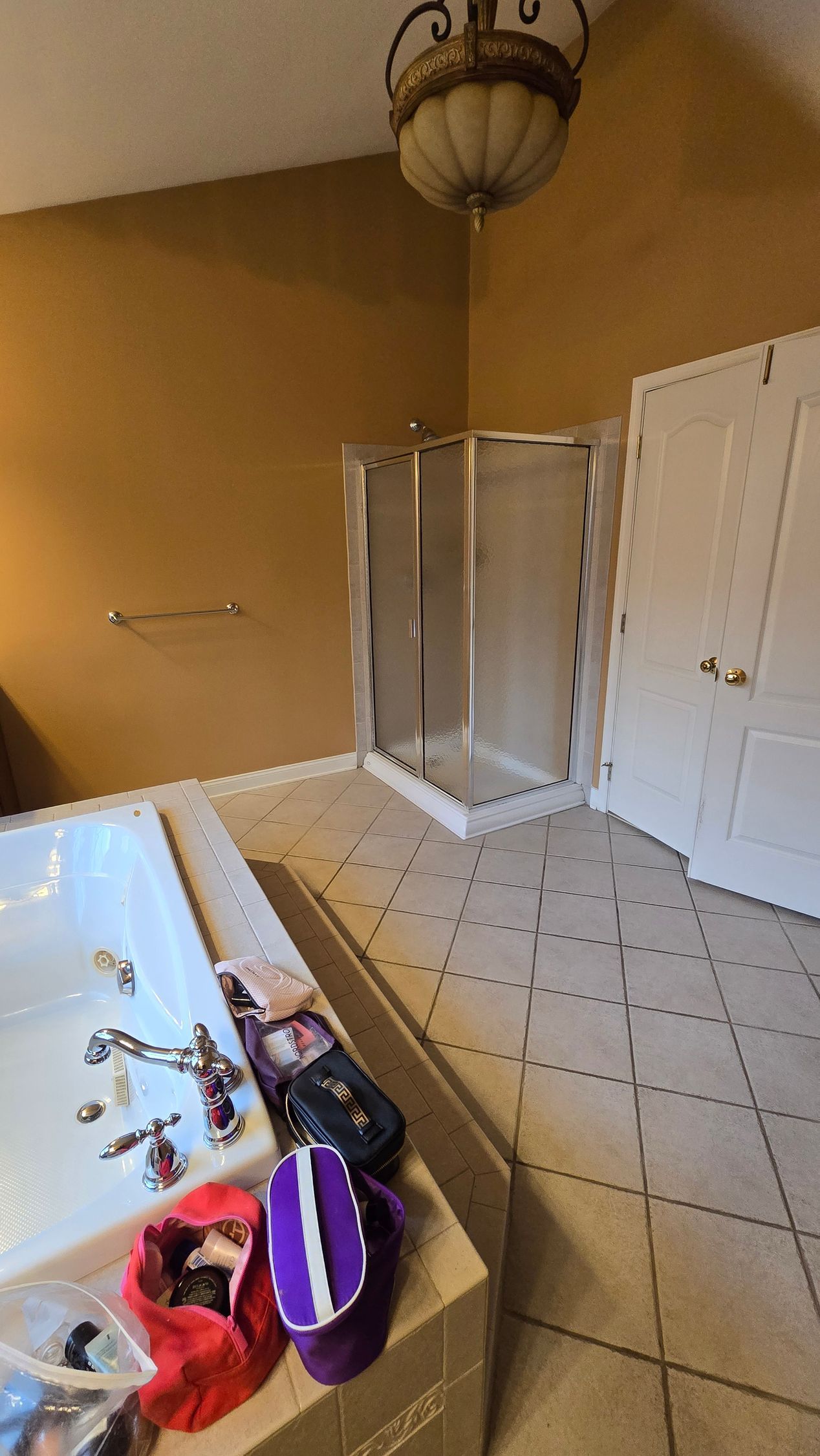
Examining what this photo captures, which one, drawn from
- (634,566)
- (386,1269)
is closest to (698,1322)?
(386,1269)

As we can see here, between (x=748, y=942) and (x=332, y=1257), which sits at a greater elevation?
(x=332, y=1257)

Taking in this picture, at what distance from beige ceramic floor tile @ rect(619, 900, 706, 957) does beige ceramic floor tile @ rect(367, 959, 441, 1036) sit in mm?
685

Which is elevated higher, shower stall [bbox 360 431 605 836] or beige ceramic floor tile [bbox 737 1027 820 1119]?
shower stall [bbox 360 431 605 836]

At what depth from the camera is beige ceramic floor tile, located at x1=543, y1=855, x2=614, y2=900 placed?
2293mm

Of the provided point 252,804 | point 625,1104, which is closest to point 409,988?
point 625,1104

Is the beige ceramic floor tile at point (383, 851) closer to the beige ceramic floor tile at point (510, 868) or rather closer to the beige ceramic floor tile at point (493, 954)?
the beige ceramic floor tile at point (510, 868)

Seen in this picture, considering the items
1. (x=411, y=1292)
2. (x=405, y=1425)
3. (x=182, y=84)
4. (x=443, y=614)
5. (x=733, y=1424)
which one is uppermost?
(x=182, y=84)

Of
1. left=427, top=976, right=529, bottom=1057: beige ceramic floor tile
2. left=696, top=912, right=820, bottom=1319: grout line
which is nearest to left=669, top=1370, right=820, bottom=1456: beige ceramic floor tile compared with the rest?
left=696, top=912, right=820, bottom=1319: grout line

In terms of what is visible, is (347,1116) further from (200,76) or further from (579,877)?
(200,76)

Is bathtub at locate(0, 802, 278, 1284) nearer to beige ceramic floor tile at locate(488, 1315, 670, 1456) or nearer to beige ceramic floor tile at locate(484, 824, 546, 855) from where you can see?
beige ceramic floor tile at locate(488, 1315, 670, 1456)

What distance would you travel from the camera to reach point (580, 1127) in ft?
4.64

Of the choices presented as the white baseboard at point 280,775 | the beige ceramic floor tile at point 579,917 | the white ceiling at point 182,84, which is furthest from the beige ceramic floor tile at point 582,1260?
the white ceiling at point 182,84

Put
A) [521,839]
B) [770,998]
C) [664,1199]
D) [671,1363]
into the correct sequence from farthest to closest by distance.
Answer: [521,839] < [770,998] < [664,1199] < [671,1363]

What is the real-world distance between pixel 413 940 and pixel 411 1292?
4.17ft
